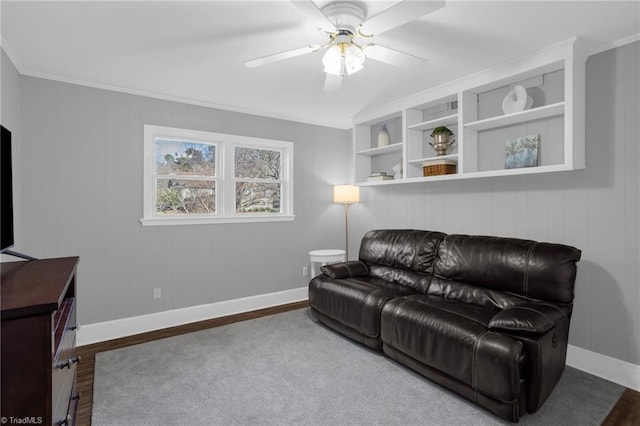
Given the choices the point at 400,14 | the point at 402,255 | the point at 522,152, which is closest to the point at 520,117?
the point at 522,152

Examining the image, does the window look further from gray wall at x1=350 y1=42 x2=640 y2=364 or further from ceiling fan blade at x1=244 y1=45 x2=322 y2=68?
Result: gray wall at x1=350 y1=42 x2=640 y2=364

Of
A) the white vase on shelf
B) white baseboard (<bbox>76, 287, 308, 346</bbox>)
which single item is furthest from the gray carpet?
the white vase on shelf

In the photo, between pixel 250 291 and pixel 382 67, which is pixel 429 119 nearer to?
pixel 382 67

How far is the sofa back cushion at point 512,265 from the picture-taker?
244 cm

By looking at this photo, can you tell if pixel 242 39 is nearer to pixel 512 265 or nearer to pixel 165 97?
pixel 165 97

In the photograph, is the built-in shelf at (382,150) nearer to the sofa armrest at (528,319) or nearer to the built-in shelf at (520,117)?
the built-in shelf at (520,117)

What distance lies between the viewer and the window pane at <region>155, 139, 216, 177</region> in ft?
12.6

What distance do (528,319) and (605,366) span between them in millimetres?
1200

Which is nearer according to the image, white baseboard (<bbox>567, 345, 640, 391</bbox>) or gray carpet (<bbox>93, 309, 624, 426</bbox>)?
gray carpet (<bbox>93, 309, 624, 426</bbox>)

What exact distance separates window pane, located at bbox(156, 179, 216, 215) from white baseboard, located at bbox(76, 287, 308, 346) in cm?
113

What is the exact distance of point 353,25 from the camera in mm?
2037

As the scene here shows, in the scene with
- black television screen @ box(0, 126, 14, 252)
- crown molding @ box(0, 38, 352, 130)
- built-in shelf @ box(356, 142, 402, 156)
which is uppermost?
→ crown molding @ box(0, 38, 352, 130)

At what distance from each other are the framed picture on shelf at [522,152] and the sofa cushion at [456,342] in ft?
4.43

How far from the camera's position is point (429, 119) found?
13.1ft
